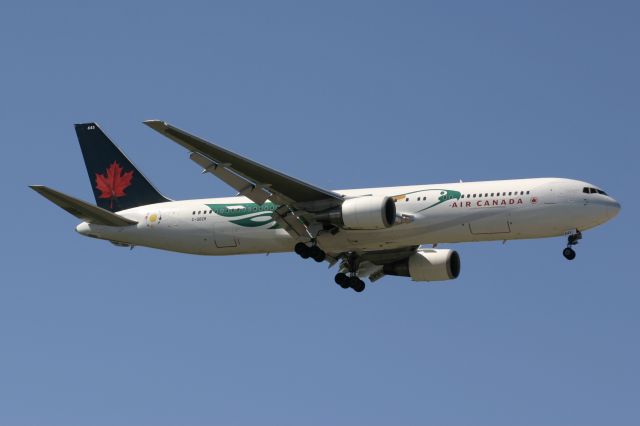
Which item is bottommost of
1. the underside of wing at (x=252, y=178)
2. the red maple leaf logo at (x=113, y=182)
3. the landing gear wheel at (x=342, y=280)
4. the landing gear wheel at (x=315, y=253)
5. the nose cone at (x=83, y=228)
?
the landing gear wheel at (x=342, y=280)

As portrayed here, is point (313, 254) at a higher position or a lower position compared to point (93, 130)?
lower

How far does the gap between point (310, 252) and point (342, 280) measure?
4430 millimetres

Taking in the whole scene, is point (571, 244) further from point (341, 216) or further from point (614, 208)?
point (341, 216)

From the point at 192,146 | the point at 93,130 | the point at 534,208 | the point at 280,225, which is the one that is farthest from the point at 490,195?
the point at 93,130

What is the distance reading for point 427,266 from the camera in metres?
54.4

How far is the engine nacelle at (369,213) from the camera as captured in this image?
48000 millimetres

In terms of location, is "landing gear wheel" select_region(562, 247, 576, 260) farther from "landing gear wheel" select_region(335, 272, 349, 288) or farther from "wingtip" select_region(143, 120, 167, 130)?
"wingtip" select_region(143, 120, 167, 130)

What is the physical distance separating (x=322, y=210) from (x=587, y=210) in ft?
34.6

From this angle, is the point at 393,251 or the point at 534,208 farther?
the point at 393,251

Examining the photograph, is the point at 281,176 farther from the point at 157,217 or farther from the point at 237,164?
the point at 157,217

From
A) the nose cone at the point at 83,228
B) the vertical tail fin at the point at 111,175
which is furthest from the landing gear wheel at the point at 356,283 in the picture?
the nose cone at the point at 83,228

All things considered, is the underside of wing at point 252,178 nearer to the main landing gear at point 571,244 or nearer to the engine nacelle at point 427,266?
the engine nacelle at point 427,266

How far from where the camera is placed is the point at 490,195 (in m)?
48.2

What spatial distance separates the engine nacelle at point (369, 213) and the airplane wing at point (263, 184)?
3.21 feet
